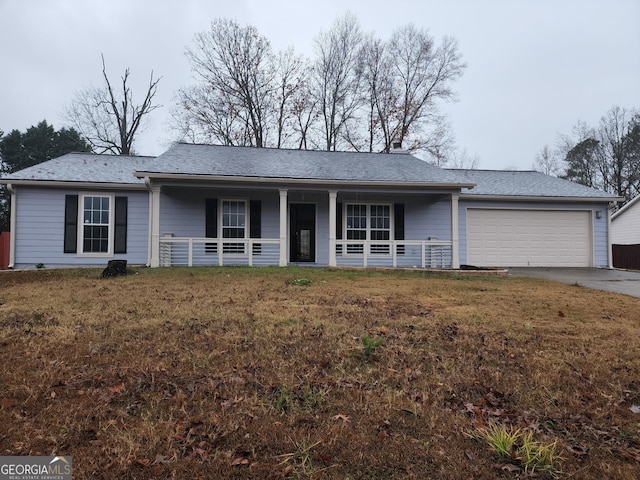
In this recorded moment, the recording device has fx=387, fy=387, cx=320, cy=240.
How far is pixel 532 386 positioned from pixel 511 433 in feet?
2.93

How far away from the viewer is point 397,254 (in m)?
13.3

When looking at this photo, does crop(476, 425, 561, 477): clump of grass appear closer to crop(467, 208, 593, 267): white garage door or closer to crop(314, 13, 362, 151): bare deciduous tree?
crop(467, 208, 593, 267): white garage door

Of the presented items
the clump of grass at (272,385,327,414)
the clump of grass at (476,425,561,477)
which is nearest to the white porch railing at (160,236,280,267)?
the clump of grass at (272,385,327,414)

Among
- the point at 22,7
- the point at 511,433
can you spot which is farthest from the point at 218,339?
the point at 22,7

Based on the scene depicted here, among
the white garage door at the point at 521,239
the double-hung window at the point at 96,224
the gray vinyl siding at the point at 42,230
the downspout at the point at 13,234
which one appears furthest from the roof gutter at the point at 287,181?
the downspout at the point at 13,234

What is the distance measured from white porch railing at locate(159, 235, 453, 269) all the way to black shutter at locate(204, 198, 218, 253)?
3 centimetres

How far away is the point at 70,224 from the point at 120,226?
143 cm

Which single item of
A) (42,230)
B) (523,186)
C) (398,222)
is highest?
(523,186)

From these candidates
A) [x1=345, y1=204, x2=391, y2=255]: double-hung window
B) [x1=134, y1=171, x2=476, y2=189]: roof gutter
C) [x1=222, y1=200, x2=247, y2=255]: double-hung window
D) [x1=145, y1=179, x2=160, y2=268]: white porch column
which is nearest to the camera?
[x1=134, y1=171, x2=476, y2=189]: roof gutter

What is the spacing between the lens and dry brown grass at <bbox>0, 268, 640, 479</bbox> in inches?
86.4

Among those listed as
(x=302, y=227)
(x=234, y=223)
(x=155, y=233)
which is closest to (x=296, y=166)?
(x=302, y=227)

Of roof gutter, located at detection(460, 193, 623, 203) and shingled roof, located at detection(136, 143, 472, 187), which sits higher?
shingled roof, located at detection(136, 143, 472, 187)

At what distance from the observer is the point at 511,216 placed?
14055mm

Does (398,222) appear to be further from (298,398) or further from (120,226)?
(298,398)
